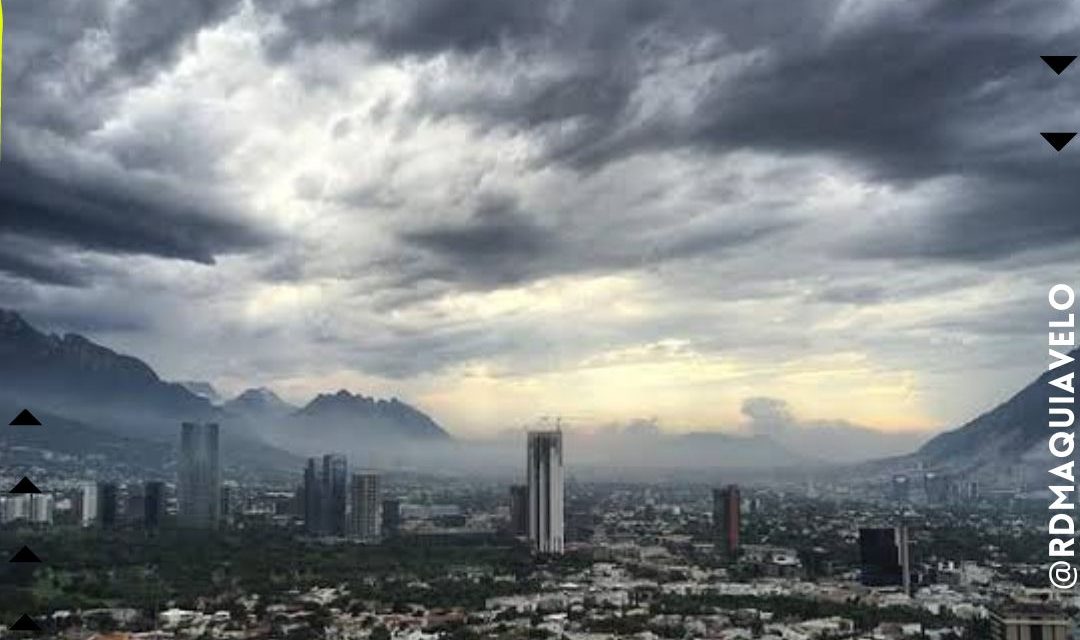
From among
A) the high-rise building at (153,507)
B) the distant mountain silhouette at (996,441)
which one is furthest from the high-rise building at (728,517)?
the high-rise building at (153,507)

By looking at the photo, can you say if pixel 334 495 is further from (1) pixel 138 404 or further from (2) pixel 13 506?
(1) pixel 138 404

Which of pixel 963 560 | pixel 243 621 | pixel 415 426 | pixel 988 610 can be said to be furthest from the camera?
pixel 415 426

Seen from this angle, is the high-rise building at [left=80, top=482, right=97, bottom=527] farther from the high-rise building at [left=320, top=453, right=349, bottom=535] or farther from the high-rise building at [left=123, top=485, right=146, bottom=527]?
the high-rise building at [left=320, top=453, right=349, bottom=535]

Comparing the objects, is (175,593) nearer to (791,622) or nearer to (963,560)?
(791,622)

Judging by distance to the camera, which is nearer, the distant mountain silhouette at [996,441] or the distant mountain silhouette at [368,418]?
the distant mountain silhouette at [996,441]

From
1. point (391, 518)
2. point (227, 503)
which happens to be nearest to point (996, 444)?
point (391, 518)

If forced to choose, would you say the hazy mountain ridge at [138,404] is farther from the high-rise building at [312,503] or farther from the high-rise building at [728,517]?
the high-rise building at [728,517]

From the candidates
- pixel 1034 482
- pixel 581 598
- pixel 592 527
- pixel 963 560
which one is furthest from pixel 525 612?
pixel 1034 482
